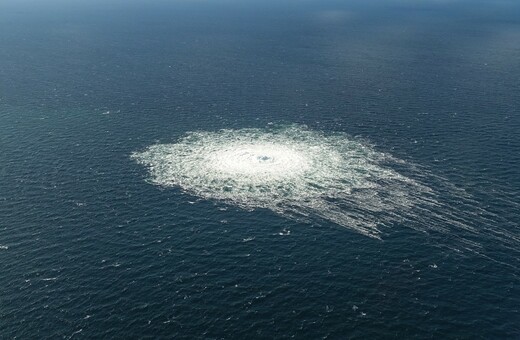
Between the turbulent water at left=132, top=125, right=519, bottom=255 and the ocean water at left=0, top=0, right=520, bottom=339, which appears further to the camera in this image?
the turbulent water at left=132, top=125, right=519, bottom=255

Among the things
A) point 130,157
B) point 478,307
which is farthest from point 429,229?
point 130,157

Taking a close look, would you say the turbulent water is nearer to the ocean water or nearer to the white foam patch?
the white foam patch

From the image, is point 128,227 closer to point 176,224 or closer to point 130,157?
point 176,224

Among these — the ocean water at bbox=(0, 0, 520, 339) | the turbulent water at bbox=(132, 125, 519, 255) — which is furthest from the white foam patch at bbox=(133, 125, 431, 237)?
the ocean water at bbox=(0, 0, 520, 339)

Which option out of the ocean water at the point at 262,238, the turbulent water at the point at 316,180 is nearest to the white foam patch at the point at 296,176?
the turbulent water at the point at 316,180

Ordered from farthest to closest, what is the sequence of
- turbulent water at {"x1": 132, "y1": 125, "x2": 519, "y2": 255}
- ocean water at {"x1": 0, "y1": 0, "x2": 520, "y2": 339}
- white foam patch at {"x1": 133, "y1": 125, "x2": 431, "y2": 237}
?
white foam patch at {"x1": 133, "y1": 125, "x2": 431, "y2": 237}
turbulent water at {"x1": 132, "y1": 125, "x2": 519, "y2": 255}
ocean water at {"x1": 0, "y1": 0, "x2": 520, "y2": 339}

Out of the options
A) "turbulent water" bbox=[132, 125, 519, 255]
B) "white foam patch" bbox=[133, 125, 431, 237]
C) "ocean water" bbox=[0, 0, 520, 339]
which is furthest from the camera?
"white foam patch" bbox=[133, 125, 431, 237]

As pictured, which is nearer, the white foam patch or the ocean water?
the ocean water

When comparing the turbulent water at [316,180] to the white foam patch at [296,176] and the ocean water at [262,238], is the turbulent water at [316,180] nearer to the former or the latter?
the white foam patch at [296,176]
